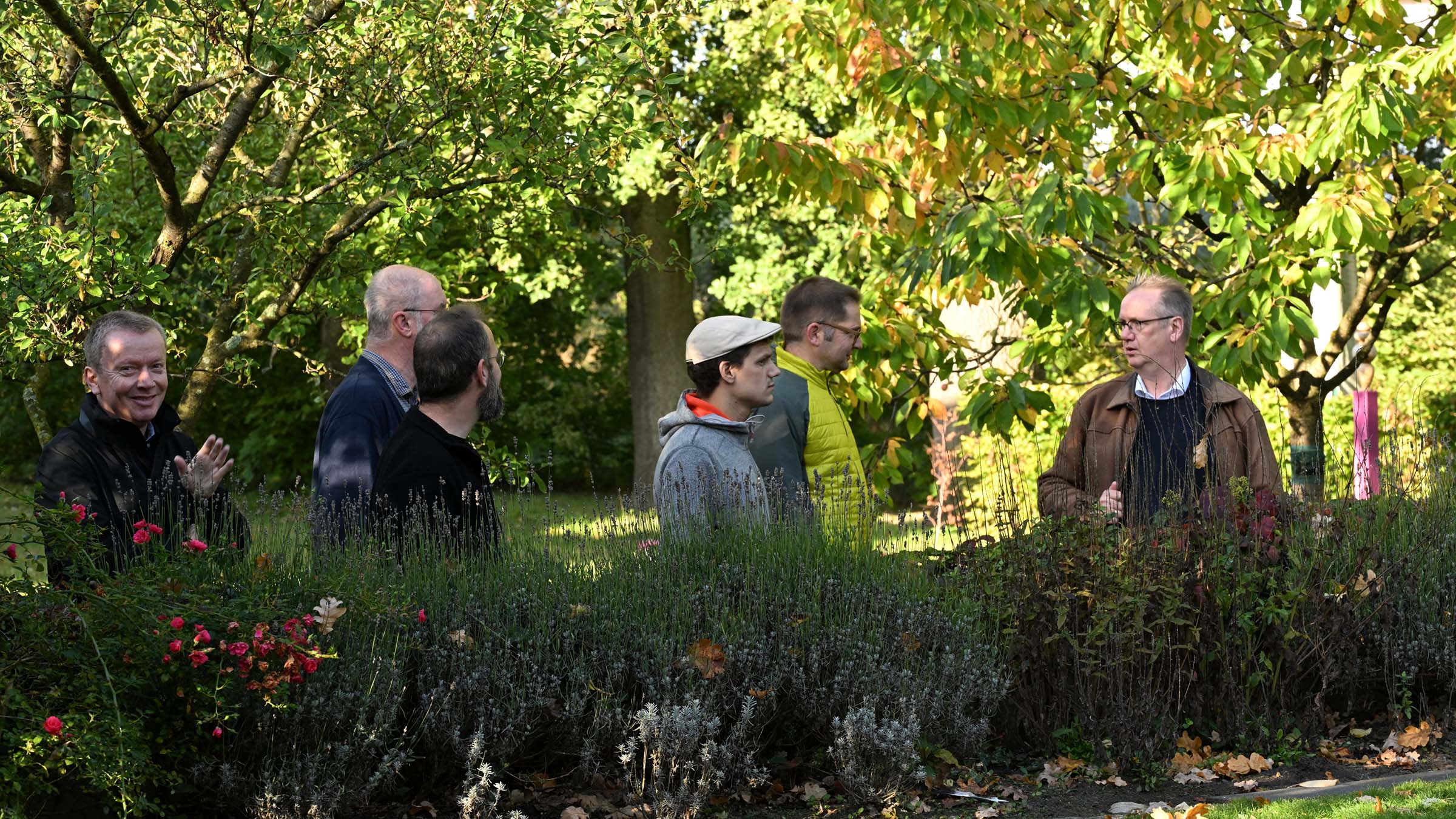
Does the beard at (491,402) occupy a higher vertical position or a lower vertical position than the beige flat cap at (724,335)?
lower

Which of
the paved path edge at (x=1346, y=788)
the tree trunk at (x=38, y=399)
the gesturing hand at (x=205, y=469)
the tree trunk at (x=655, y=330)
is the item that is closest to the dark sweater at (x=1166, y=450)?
the paved path edge at (x=1346, y=788)

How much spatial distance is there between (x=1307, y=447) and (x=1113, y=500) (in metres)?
3.38

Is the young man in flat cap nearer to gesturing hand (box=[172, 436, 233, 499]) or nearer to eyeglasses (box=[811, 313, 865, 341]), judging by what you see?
eyeglasses (box=[811, 313, 865, 341])

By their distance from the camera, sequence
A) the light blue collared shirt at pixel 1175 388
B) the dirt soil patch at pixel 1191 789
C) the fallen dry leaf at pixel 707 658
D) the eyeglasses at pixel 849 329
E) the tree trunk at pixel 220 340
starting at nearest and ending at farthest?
the fallen dry leaf at pixel 707 658, the dirt soil patch at pixel 1191 789, the light blue collared shirt at pixel 1175 388, the eyeglasses at pixel 849 329, the tree trunk at pixel 220 340

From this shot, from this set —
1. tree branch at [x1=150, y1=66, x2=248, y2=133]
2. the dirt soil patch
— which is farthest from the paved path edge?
tree branch at [x1=150, y1=66, x2=248, y2=133]

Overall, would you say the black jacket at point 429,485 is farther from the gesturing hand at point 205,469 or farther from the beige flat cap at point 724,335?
the beige flat cap at point 724,335

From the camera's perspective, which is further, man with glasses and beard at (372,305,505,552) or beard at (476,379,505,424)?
beard at (476,379,505,424)

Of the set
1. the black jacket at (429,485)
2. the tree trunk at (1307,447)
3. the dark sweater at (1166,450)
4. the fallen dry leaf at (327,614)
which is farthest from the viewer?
the tree trunk at (1307,447)

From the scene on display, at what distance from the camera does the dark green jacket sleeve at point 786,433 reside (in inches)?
218

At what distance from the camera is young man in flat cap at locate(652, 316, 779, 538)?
16.3 ft

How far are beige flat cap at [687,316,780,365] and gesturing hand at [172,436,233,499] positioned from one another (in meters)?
1.66

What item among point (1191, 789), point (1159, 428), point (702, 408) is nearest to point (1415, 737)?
point (1191, 789)

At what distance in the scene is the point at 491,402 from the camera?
199 inches

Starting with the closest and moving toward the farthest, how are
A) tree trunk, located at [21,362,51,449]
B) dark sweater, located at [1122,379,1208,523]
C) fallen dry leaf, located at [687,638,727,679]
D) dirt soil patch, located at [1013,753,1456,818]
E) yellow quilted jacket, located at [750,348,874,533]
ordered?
fallen dry leaf, located at [687,638,727,679] < dirt soil patch, located at [1013,753,1456,818] < yellow quilted jacket, located at [750,348,874,533] < dark sweater, located at [1122,379,1208,523] < tree trunk, located at [21,362,51,449]
